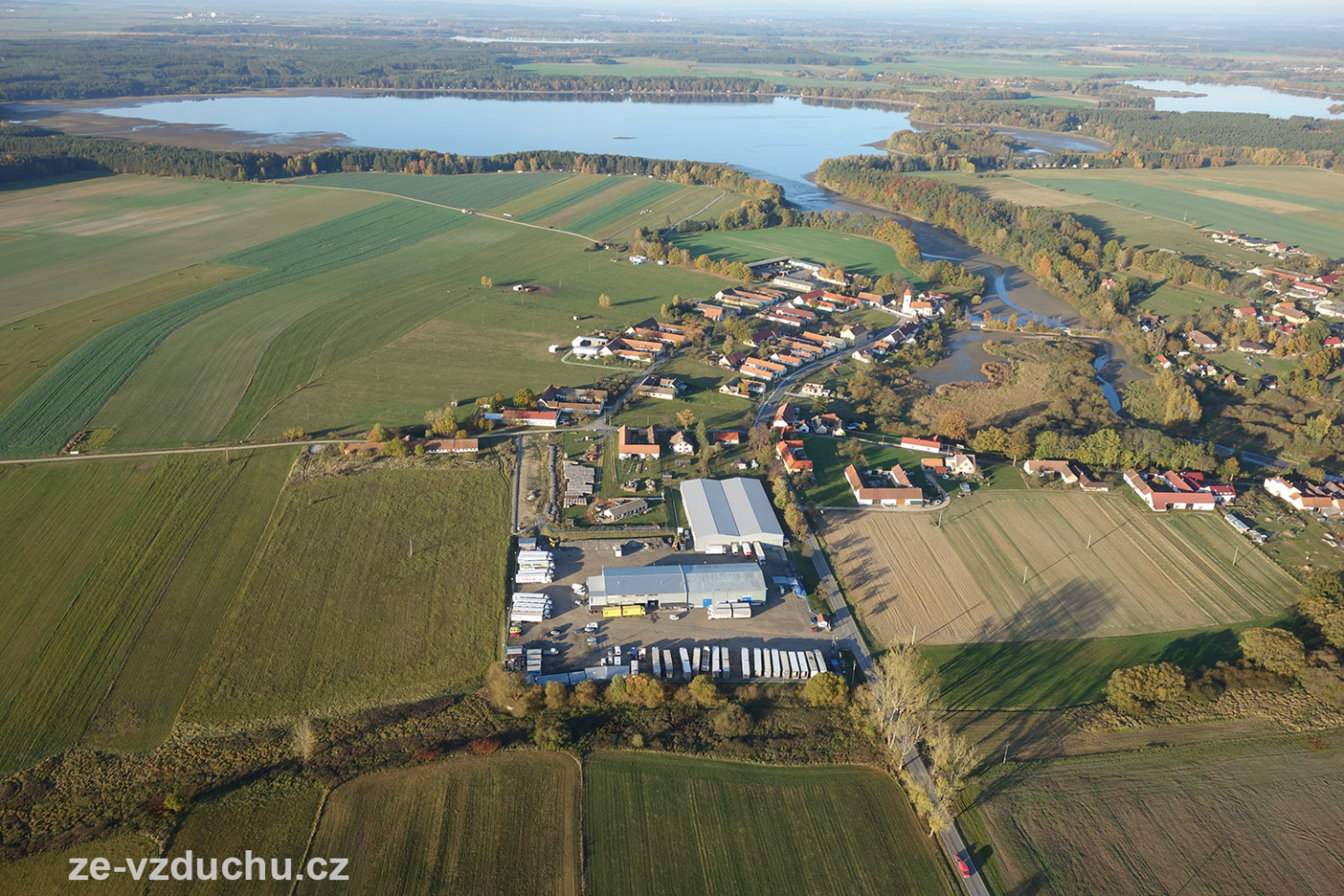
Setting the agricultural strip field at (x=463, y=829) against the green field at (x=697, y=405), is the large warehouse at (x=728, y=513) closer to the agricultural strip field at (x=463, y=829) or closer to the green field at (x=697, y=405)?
the green field at (x=697, y=405)

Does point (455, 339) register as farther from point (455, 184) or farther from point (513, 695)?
point (455, 184)

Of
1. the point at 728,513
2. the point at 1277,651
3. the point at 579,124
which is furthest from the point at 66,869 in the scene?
the point at 579,124

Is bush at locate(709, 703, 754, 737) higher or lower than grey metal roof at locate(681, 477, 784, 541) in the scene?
lower

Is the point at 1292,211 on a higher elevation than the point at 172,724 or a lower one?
higher

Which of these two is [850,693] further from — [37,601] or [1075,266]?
[1075,266]

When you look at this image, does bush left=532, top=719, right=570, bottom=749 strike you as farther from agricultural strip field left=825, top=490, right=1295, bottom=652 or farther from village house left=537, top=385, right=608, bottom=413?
village house left=537, top=385, right=608, bottom=413

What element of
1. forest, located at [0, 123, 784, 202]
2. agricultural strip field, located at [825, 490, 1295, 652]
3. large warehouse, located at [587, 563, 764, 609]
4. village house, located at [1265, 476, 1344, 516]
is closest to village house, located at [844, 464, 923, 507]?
agricultural strip field, located at [825, 490, 1295, 652]

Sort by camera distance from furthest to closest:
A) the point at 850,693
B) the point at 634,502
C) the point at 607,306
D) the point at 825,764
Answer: the point at 607,306 → the point at 634,502 → the point at 850,693 → the point at 825,764

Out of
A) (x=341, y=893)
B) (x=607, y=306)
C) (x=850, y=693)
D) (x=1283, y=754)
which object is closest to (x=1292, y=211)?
(x=607, y=306)
